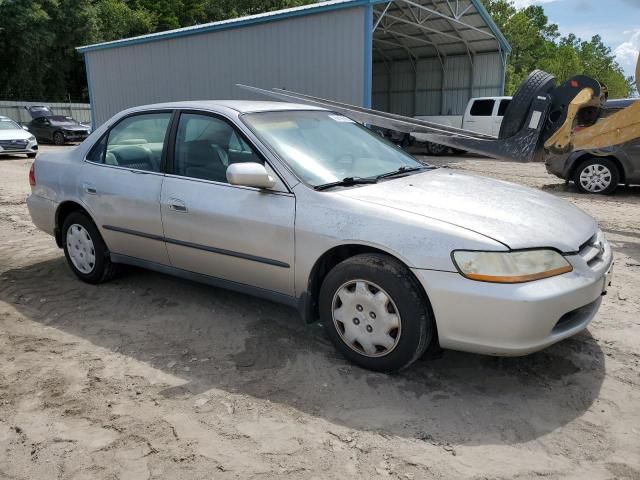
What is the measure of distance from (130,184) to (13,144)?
1431cm

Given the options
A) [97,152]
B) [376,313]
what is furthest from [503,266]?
[97,152]

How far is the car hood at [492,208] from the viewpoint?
2.92 metres

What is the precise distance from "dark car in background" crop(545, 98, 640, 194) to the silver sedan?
6.26m

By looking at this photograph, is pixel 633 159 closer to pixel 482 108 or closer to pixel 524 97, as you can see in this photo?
pixel 524 97

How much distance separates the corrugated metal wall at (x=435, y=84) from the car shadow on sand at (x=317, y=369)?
20.2 m

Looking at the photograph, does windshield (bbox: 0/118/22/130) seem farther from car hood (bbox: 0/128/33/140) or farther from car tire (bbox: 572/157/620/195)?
car tire (bbox: 572/157/620/195)

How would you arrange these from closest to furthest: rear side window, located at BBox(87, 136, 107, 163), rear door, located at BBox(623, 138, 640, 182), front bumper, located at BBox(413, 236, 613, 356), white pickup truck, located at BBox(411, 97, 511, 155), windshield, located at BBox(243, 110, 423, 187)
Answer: front bumper, located at BBox(413, 236, 613, 356)
windshield, located at BBox(243, 110, 423, 187)
rear side window, located at BBox(87, 136, 107, 163)
rear door, located at BBox(623, 138, 640, 182)
white pickup truck, located at BBox(411, 97, 511, 155)

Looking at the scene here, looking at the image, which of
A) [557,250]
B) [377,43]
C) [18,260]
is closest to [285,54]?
[377,43]

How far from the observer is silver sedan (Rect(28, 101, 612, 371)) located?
282 cm

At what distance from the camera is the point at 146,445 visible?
2625mm

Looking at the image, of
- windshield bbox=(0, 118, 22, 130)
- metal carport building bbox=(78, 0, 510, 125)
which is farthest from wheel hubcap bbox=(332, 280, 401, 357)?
windshield bbox=(0, 118, 22, 130)

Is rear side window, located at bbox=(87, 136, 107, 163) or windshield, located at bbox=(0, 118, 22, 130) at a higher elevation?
rear side window, located at bbox=(87, 136, 107, 163)

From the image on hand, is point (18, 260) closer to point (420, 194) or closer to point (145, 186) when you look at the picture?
point (145, 186)

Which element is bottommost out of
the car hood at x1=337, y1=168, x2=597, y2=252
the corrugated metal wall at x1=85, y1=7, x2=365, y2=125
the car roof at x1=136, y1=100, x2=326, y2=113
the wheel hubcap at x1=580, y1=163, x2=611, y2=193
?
the wheel hubcap at x1=580, y1=163, x2=611, y2=193
